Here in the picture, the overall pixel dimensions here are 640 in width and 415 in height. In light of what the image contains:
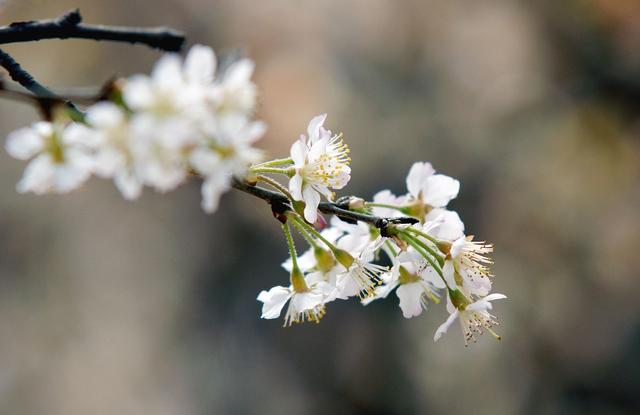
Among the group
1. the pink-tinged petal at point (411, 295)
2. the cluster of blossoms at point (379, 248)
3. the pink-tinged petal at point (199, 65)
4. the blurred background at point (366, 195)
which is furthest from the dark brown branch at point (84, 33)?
the blurred background at point (366, 195)

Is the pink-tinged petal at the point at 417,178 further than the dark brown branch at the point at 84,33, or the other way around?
the pink-tinged petal at the point at 417,178

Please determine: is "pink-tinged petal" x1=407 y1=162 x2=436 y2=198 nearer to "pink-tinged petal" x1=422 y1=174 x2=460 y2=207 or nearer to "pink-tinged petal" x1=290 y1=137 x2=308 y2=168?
"pink-tinged petal" x1=422 y1=174 x2=460 y2=207

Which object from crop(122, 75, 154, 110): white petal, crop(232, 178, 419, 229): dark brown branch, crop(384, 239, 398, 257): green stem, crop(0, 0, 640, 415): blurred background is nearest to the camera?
crop(122, 75, 154, 110): white petal

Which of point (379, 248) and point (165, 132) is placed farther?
point (379, 248)

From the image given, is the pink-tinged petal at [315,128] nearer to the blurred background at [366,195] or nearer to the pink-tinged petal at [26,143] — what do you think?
the pink-tinged petal at [26,143]

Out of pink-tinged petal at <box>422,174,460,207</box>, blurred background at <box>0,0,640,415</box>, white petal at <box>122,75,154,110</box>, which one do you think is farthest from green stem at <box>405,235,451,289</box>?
blurred background at <box>0,0,640,415</box>

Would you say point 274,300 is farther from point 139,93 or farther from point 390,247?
point 139,93

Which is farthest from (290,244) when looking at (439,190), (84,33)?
(84,33)
